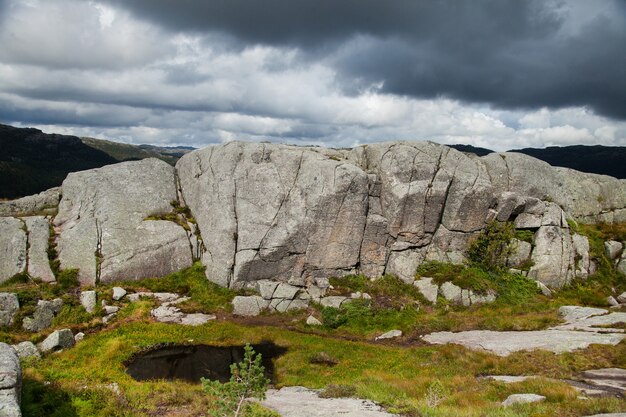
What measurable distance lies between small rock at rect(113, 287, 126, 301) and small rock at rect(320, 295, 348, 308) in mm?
20540

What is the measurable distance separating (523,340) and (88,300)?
40.2 meters

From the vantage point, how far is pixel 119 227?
46.0 m

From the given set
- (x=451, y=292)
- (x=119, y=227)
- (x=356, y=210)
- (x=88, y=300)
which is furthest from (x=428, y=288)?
(x=119, y=227)

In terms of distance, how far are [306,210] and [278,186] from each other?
4.63 meters

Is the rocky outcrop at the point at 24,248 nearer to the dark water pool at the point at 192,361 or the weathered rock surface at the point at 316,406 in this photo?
the dark water pool at the point at 192,361

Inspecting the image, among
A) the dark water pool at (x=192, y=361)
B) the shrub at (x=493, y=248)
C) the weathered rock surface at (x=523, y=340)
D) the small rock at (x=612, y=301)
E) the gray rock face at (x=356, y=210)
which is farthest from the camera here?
the shrub at (x=493, y=248)

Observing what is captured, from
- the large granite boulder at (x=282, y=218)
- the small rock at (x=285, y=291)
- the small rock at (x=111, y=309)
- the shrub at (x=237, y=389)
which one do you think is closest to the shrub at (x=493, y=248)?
the large granite boulder at (x=282, y=218)

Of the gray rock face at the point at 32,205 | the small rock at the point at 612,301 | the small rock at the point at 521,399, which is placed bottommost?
the small rock at the point at 612,301

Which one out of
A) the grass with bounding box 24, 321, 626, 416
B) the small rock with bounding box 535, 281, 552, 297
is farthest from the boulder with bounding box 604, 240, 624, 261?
the grass with bounding box 24, 321, 626, 416

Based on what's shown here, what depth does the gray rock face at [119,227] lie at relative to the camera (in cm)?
4359

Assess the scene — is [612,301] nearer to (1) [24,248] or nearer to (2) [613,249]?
(2) [613,249]

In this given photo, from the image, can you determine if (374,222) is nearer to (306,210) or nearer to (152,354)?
(306,210)

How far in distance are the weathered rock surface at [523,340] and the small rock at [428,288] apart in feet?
20.9

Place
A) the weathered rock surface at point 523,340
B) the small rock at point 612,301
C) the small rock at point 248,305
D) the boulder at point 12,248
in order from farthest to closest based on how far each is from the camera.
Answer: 1. the small rock at point 612,301
2. the small rock at point 248,305
3. the boulder at point 12,248
4. the weathered rock surface at point 523,340
